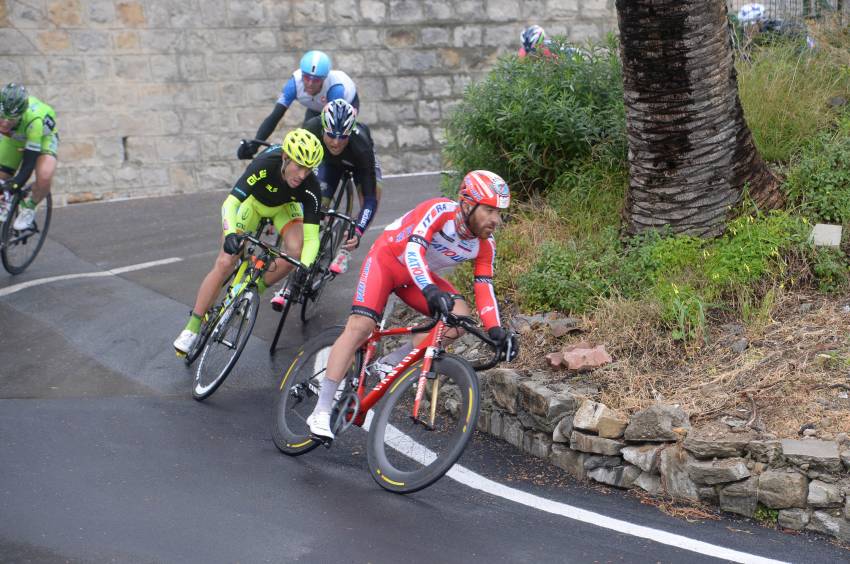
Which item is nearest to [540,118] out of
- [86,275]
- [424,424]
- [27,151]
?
[424,424]

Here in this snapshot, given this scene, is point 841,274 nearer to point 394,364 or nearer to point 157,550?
point 394,364

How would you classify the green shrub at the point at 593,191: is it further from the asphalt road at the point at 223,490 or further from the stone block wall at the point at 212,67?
the stone block wall at the point at 212,67

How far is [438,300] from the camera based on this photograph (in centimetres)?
585

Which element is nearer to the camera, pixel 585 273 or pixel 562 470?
pixel 562 470

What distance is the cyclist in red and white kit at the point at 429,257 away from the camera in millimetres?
6133

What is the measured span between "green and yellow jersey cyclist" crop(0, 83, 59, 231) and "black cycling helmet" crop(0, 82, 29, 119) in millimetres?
47

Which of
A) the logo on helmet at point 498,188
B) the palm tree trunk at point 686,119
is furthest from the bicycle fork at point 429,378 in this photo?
the palm tree trunk at point 686,119

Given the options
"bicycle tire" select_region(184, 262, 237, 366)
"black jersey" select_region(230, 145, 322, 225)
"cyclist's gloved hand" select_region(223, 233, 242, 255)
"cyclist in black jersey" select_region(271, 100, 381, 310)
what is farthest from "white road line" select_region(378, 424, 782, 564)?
"cyclist in black jersey" select_region(271, 100, 381, 310)

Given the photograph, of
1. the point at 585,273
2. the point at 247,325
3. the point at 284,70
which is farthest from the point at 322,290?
the point at 284,70

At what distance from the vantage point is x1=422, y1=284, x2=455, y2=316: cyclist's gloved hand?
5.85 metres

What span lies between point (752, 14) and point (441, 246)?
7.12m

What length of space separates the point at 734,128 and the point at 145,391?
4.98m

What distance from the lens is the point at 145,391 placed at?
25.8ft

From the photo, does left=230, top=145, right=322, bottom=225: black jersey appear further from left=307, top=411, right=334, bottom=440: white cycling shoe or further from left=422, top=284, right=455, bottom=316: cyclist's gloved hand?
left=422, top=284, right=455, bottom=316: cyclist's gloved hand
